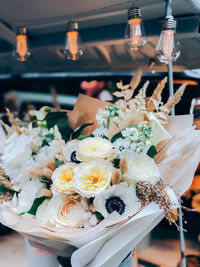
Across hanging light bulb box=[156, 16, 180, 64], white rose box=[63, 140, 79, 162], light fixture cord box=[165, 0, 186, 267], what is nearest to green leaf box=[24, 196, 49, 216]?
white rose box=[63, 140, 79, 162]

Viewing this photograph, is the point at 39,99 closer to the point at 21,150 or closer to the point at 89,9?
the point at 89,9

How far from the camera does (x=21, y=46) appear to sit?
1442 millimetres

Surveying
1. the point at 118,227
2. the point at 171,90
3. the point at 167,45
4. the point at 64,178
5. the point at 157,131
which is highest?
the point at 167,45

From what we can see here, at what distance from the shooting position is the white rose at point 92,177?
0.66 meters

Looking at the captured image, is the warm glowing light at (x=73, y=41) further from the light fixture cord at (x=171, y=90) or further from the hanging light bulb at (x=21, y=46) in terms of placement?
the light fixture cord at (x=171, y=90)

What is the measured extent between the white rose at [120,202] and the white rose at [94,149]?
0.26 ft

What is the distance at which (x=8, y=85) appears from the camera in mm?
1691

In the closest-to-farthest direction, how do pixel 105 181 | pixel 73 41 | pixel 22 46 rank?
1. pixel 105 181
2. pixel 73 41
3. pixel 22 46

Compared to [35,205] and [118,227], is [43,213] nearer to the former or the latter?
[35,205]

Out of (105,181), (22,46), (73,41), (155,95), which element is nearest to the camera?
(105,181)

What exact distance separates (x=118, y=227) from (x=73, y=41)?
0.89 metres

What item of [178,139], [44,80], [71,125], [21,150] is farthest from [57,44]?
[178,139]

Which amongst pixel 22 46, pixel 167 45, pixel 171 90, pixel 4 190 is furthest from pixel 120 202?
pixel 22 46

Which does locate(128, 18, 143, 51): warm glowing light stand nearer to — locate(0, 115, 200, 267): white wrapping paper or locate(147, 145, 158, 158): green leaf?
locate(0, 115, 200, 267): white wrapping paper
